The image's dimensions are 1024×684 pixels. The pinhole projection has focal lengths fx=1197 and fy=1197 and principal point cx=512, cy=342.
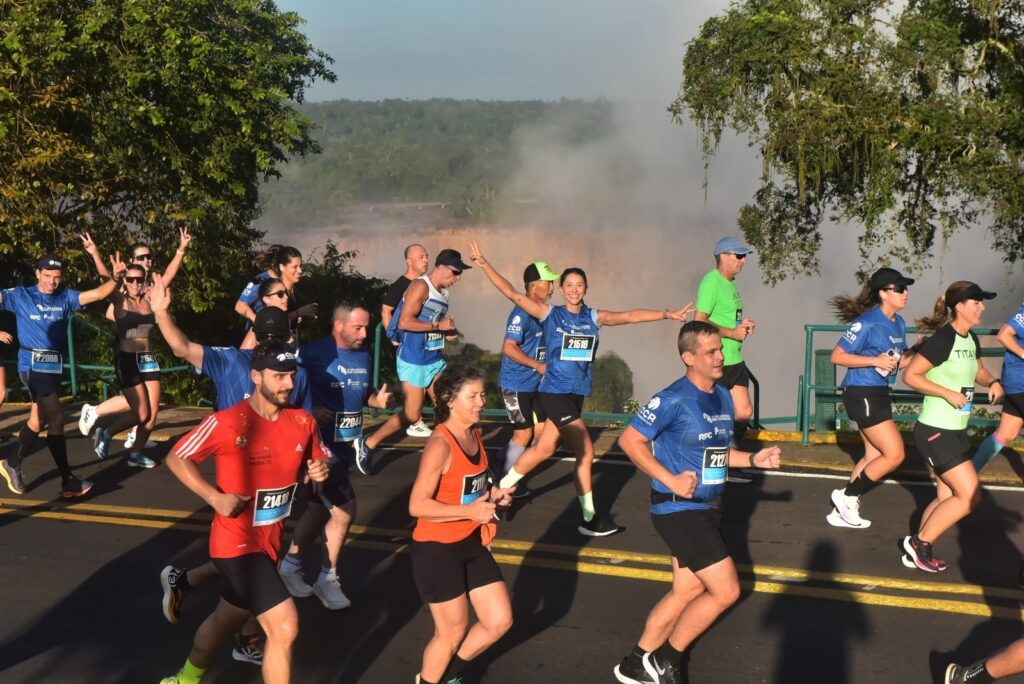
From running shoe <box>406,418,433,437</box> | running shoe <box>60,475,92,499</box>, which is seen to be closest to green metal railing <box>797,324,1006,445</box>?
running shoe <box>406,418,433,437</box>

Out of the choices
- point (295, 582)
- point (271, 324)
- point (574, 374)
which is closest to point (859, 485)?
point (574, 374)

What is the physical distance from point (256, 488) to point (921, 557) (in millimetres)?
4604

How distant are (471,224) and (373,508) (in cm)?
11048

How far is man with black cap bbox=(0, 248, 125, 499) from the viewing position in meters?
10.3

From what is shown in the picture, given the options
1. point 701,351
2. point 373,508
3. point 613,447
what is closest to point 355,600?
point 373,508

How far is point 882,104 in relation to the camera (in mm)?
22312

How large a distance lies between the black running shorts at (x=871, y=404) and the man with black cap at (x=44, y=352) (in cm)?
635

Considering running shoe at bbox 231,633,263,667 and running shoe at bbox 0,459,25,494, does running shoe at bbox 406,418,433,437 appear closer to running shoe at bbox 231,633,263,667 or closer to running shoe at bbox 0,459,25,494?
running shoe at bbox 0,459,25,494

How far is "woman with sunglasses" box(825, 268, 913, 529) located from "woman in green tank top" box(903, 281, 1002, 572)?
21.7 inches

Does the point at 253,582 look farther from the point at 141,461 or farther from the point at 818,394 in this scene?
the point at 818,394

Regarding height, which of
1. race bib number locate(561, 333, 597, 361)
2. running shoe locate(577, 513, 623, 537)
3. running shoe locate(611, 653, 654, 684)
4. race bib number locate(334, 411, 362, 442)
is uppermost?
race bib number locate(561, 333, 597, 361)

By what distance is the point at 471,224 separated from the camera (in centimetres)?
11944

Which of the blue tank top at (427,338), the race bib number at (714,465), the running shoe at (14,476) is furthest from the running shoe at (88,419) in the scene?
the race bib number at (714,465)

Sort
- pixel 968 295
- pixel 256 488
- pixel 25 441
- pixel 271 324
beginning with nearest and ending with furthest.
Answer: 1. pixel 256 488
2. pixel 271 324
3. pixel 968 295
4. pixel 25 441
